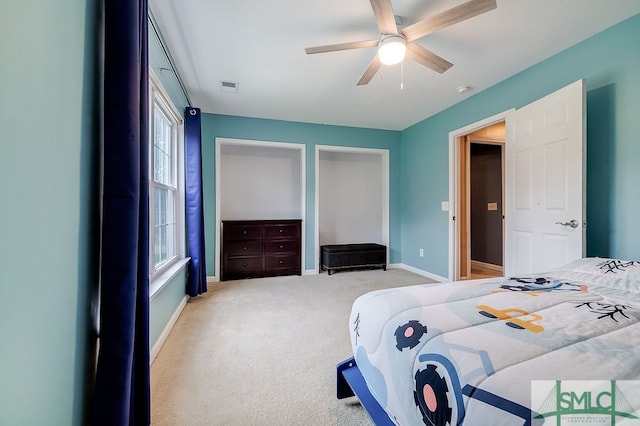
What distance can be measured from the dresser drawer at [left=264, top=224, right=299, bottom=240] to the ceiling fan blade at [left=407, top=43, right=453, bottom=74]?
281 centimetres

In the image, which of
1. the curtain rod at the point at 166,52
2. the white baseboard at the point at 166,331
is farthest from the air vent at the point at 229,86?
the white baseboard at the point at 166,331

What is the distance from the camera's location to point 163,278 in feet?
7.38

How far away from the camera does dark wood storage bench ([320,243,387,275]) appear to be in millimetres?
4305

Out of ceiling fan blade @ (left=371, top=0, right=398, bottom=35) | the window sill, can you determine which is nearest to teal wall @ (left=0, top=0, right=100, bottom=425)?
the window sill

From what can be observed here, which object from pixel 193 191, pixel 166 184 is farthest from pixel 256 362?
pixel 193 191

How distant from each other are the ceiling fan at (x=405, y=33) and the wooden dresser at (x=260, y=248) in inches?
103

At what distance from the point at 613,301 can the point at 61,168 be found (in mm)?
2241

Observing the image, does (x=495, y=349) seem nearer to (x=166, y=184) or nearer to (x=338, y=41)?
(x=338, y=41)

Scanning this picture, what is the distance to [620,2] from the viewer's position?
1.85 m

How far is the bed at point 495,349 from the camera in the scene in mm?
627

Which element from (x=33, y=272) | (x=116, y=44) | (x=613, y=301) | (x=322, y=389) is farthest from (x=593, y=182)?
(x=33, y=272)

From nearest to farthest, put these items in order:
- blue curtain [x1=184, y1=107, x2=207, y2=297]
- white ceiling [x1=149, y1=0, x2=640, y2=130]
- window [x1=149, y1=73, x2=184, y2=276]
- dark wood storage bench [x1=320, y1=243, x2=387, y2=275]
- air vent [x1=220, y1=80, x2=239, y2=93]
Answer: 1. white ceiling [x1=149, y1=0, x2=640, y2=130]
2. window [x1=149, y1=73, x2=184, y2=276]
3. air vent [x1=220, y1=80, x2=239, y2=93]
4. blue curtain [x1=184, y1=107, x2=207, y2=297]
5. dark wood storage bench [x1=320, y1=243, x2=387, y2=275]

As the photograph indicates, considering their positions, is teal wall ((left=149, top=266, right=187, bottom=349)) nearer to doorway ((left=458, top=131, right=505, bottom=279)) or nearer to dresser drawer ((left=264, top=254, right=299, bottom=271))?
dresser drawer ((left=264, top=254, right=299, bottom=271))

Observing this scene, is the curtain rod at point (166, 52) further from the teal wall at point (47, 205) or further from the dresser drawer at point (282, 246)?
the dresser drawer at point (282, 246)
